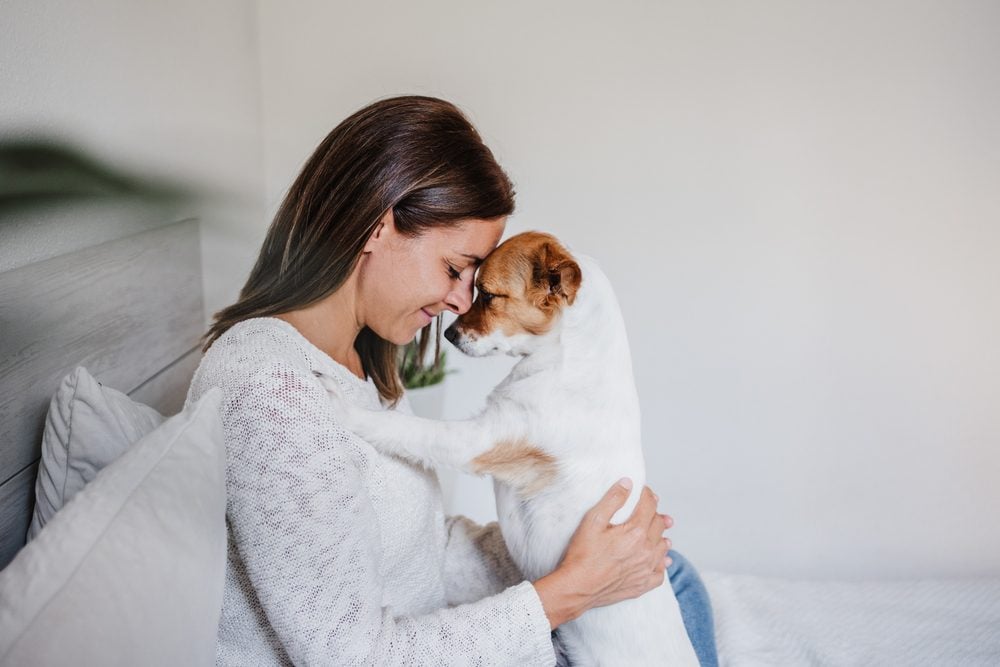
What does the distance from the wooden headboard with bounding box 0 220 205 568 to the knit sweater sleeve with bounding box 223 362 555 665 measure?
261mm

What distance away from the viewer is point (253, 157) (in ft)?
8.39

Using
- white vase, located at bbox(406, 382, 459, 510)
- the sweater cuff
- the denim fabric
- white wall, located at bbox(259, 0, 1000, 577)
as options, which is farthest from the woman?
white wall, located at bbox(259, 0, 1000, 577)

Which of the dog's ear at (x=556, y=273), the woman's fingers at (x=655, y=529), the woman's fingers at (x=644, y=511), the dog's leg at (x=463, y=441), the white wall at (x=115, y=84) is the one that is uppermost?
the white wall at (x=115, y=84)

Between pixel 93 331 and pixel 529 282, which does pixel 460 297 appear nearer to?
pixel 529 282

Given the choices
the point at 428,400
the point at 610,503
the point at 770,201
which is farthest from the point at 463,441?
the point at 770,201

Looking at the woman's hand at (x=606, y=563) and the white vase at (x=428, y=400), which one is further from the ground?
the woman's hand at (x=606, y=563)

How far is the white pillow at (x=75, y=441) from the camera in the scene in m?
1.05

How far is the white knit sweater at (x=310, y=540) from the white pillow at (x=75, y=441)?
102 millimetres

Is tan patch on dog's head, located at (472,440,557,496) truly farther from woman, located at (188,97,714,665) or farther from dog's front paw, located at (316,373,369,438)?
dog's front paw, located at (316,373,369,438)

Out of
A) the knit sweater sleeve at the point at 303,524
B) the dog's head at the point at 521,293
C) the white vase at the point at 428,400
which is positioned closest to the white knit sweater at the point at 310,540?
the knit sweater sleeve at the point at 303,524

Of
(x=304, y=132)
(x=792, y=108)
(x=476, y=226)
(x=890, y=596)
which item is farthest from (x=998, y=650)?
(x=304, y=132)

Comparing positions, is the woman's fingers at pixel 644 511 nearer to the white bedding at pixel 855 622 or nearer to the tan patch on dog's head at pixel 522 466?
the tan patch on dog's head at pixel 522 466

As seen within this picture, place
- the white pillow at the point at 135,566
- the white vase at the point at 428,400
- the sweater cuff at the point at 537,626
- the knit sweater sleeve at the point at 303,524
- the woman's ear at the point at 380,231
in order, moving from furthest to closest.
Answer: the white vase at the point at 428,400, the woman's ear at the point at 380,231, the sweater cuff at the point at 537,626, the knit sweater sleeve at the point at 303,524, the white pillow at the point at 135,566

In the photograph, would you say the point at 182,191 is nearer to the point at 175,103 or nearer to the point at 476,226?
the point at 476,226
